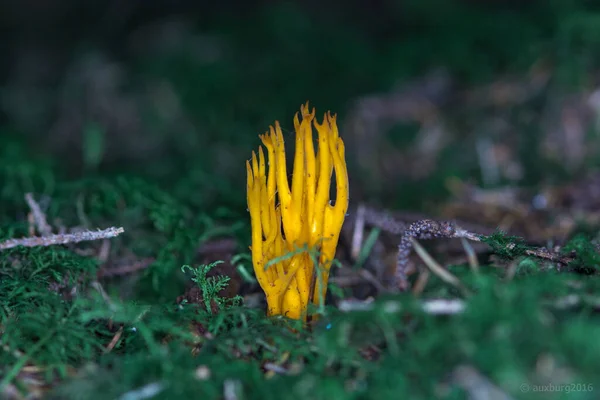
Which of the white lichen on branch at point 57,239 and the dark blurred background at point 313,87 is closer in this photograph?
the white lichen on branch at point 57,239

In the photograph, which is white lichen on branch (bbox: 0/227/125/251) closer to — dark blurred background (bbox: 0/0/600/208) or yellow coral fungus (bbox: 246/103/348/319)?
yellow coral fungus (bbox: 246/103/348/319)

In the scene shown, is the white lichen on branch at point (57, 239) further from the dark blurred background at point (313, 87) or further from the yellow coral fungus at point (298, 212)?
the dark blurred background at point (313, 87)

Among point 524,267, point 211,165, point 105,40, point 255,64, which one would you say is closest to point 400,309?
point 524,267

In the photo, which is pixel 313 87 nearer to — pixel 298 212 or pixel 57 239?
pixel 298 212

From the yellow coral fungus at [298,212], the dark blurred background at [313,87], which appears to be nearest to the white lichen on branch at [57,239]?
the yellow coral fungus at [298,212]

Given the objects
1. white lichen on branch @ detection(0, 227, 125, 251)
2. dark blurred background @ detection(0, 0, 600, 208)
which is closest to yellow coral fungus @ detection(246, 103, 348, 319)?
white lichen on branch @ detection(0, 227, 125, 251)

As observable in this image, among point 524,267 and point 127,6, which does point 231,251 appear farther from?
point 127,6
